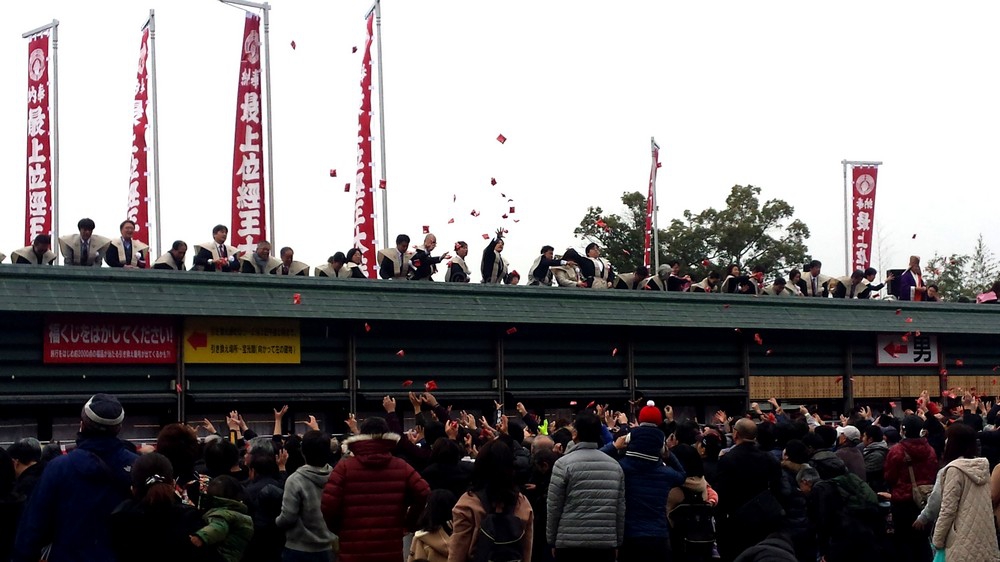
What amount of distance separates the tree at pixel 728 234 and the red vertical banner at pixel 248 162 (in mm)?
36619

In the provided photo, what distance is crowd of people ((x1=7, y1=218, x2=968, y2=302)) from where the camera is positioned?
52.1 feet

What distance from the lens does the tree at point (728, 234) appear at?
58.1 metres

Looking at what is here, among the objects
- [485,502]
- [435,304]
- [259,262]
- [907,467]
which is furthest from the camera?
[435,304]

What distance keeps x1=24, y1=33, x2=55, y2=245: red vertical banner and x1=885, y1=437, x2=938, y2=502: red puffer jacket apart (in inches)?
524

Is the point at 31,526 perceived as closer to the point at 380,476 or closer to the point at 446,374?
the point at 380,476

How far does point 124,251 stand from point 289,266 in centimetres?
225

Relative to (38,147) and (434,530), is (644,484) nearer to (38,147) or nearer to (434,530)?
(434,530)

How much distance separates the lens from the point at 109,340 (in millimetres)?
15281

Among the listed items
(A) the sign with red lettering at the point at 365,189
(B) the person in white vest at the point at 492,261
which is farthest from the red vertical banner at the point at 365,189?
(B) the person in white vest at the point at 492,261

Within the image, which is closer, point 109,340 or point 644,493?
point 644,493

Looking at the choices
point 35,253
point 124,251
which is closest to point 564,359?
point 124,251

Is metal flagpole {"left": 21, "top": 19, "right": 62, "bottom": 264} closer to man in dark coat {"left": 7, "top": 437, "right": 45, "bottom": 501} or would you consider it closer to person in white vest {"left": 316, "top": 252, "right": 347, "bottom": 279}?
person in white vest {"left": 316, "top": 252, "right": 347, "bottom": 279}

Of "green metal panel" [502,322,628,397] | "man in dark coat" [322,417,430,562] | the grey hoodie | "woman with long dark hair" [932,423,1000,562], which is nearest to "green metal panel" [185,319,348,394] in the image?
"green metal panel" [502,322,628,397]

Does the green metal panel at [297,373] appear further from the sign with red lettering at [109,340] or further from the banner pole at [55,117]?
the banner pole at [55,117]
